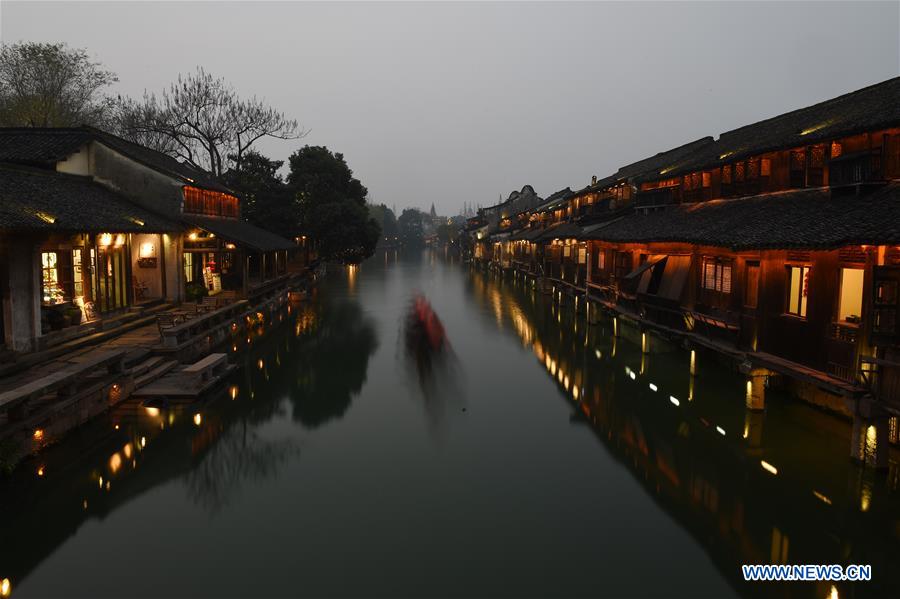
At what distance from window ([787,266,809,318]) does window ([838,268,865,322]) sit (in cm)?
103

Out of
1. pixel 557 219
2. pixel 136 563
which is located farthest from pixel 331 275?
pixel 136 563

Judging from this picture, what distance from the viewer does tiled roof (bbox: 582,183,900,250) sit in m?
11.9

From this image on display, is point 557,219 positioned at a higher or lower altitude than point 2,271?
higher

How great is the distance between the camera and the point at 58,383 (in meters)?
13.1

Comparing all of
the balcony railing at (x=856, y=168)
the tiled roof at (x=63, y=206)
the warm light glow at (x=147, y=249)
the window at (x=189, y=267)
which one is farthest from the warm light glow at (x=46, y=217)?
the balcony railing at (x=856, y=168)

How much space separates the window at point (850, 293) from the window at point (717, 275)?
5.13m

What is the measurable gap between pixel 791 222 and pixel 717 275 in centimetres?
491

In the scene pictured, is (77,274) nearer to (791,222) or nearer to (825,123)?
(791,222)

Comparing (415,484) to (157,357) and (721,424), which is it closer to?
(721,424)

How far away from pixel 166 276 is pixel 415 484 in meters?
21.0

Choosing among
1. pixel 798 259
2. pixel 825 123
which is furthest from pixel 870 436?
pixel 825 123

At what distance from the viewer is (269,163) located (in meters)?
54.4

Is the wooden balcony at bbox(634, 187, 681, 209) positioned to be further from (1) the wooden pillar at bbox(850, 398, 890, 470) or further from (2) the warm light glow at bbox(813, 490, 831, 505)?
(2) the warm light glow at bbox(813, 490, 831, 505)

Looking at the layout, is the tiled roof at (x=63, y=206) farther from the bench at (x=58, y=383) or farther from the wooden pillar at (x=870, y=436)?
the wooden pillar at (x=870, y=436)
